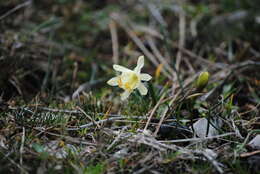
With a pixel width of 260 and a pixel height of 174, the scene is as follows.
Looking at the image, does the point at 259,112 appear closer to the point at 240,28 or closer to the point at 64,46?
the point at 240,28

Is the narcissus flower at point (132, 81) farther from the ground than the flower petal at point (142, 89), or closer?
farther from the ground

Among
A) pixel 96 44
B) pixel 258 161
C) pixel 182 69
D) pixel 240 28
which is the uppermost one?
pixel 240 28

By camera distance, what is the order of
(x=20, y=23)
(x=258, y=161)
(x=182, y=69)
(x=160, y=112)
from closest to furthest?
(x=258, y=161) < (x=160, y=112) < (x=182, y=69) < (x=20, y=23)

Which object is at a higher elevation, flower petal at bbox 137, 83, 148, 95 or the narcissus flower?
the narcissus flower

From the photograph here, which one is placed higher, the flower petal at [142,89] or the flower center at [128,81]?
the flower center at [128,81]

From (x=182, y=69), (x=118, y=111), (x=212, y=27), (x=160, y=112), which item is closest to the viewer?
(x=160, y=112)

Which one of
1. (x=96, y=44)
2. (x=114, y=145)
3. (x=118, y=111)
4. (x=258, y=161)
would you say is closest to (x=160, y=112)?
(x=118, y=111)

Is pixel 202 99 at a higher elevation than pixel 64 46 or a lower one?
lower

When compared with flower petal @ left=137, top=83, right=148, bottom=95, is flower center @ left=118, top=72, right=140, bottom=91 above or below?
above
